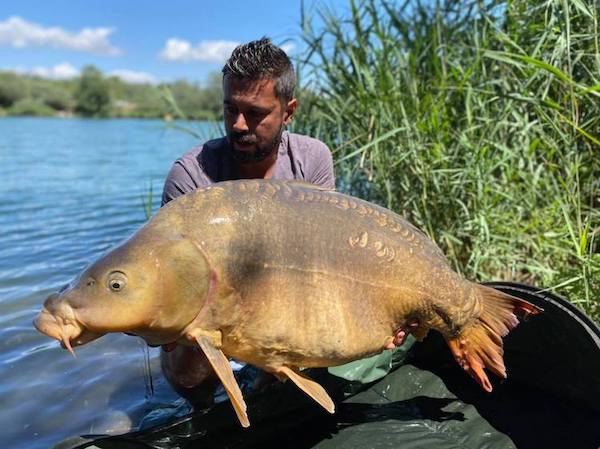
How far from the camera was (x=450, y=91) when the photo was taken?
3.30 m

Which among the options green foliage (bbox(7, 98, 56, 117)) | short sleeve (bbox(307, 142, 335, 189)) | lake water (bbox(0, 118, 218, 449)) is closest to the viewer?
short sleeve (bbox(307, 142, 335, 189))

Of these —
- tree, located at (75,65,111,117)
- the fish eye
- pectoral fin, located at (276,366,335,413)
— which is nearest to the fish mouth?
the fish eye

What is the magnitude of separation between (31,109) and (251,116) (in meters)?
47.6

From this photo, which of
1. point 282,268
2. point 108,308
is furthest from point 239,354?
point 108,308

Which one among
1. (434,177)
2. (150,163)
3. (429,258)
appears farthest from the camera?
(150,163)

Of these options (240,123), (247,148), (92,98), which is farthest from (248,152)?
(92,98)

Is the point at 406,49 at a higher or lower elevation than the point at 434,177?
higher

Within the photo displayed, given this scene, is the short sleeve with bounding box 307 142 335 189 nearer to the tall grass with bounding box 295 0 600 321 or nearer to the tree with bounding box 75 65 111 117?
the tall grass with bounding box 295 0 600 321

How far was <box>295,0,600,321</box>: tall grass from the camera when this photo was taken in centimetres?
282

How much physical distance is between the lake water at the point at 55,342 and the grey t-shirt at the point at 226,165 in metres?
1.05

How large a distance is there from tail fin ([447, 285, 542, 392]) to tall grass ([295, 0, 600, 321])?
73 centimetres

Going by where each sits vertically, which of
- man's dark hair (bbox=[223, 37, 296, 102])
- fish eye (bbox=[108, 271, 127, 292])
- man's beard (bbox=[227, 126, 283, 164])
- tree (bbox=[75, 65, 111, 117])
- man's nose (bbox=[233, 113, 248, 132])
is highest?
tree (bbox=[75, 65, 111, 117])

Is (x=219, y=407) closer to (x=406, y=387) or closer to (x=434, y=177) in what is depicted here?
(x=406, y=387)

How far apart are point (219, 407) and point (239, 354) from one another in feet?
1.67
